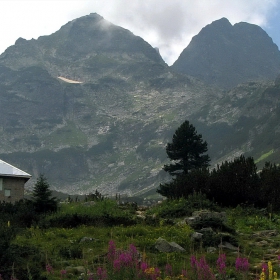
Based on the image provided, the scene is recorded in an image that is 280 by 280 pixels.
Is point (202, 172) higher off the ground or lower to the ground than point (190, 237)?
higher

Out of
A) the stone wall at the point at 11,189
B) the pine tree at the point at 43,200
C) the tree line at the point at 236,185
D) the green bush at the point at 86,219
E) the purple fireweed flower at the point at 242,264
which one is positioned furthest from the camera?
the stone wall at the point at 11,189

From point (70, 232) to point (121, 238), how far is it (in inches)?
99.1

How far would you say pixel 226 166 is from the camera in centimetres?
2691

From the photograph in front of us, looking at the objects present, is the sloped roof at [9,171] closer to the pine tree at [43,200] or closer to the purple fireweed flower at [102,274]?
the pine tree at [43,200]

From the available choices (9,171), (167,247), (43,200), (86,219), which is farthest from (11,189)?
(167,247)

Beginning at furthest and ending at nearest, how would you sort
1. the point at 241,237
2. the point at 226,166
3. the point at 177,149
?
the point at 177,149 → the point at 226,166 → the point at 241,237

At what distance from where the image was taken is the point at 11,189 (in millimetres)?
35312

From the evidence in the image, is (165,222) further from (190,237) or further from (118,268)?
(118,268)

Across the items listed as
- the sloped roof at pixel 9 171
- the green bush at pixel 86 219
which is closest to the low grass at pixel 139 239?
the green bush at pixel 86 219

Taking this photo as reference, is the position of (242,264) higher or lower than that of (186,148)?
lower

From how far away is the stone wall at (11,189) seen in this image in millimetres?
34653

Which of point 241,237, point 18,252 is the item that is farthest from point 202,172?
point 18,252

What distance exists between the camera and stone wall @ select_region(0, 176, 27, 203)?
3465 cm

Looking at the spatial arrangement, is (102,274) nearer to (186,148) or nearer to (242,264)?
(242,264)
